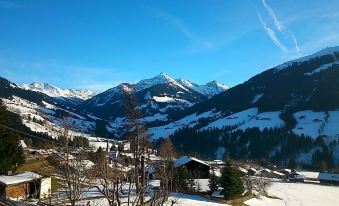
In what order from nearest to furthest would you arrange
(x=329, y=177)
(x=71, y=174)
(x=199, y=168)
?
1. (x=71, y=174)
2. (x=199, y=168)
3. (x=329, y=177)

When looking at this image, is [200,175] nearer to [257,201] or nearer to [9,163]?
[257,201]

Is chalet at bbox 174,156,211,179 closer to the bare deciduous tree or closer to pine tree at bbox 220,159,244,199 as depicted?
pine tree at bbox 220,159,244,199

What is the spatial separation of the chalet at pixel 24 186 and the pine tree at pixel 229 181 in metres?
24.9

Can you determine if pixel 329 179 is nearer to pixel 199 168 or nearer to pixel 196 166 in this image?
pixel 199 168

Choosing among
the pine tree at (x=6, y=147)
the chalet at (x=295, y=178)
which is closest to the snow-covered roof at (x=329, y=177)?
the chalet at (x=295, y=178)

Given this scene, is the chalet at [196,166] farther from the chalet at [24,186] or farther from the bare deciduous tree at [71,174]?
the bare deciduous tree at [71,174]

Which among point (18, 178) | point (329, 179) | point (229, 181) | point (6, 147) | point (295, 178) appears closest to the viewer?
point (18, 178)

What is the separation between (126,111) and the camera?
5125 centimetres

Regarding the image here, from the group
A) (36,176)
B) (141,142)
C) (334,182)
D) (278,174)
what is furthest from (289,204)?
(278,174)

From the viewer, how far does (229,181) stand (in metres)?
64.8

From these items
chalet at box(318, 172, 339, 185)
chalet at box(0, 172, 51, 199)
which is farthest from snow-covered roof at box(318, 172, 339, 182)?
chalet at box(0, 172, 51, 199)

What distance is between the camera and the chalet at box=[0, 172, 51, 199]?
49591 millimetres

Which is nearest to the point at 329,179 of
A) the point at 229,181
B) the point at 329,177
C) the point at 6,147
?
the point at 329,177

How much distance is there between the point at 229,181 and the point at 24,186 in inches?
1127
